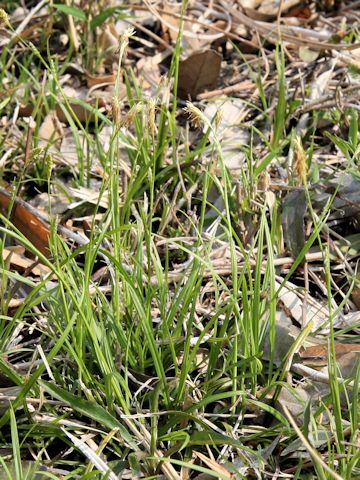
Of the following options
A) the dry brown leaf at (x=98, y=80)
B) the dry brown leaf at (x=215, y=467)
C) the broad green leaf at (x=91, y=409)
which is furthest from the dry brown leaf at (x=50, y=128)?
the dry brown leaf at (x=215, y=467)

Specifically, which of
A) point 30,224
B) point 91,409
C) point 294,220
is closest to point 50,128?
point 30,224

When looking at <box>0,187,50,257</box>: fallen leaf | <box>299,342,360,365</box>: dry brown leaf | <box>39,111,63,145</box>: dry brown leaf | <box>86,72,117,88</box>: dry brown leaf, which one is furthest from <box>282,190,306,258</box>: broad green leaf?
<box>86,72,117,88</box>: dry brown leaf

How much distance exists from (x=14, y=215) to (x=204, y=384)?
69 centimetres

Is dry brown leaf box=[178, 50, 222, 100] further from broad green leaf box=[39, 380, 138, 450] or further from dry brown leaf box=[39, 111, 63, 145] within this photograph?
broad green leaf box=[39, 380, 138, 450]

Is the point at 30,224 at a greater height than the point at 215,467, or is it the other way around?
the point at 30,224

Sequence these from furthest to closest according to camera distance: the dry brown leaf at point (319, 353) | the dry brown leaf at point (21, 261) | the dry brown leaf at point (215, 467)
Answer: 1. the dry brown leaf at point (21, 261)
2. the dry brown leaf at point (319, 353)
3. the dry brown leaf at point (215, 467)

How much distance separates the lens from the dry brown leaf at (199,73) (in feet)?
7.83

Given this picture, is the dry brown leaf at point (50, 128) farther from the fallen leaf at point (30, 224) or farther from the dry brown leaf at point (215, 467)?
the dry brown leaf at point (215, 467)

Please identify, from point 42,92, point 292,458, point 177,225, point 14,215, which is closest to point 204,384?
point 292,458

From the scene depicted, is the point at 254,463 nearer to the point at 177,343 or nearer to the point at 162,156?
the point at 177,343

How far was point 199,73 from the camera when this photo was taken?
7.91 feet

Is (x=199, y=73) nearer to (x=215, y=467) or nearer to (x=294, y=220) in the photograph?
(x=294, y=220)

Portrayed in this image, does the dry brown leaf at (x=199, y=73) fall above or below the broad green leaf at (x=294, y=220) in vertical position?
above

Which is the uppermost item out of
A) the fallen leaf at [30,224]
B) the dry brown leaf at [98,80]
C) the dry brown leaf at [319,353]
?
the dry brown leaf at [98,80]
